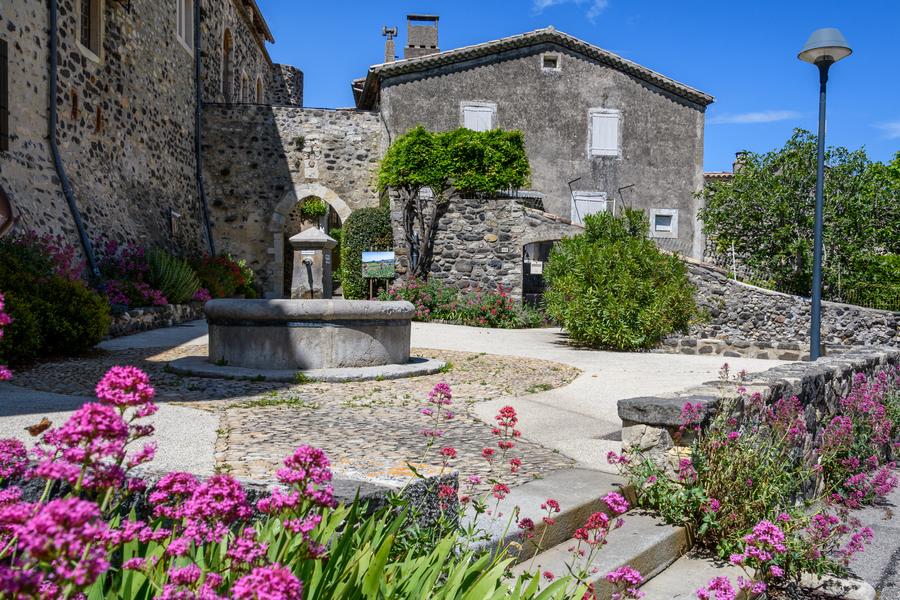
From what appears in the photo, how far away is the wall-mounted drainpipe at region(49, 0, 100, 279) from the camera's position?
10367 millimetres

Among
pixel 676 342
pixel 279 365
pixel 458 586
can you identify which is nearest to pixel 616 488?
pixel 458 586

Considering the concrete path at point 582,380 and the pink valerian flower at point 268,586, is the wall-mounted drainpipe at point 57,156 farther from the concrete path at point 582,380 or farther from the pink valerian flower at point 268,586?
the pink valerian flower at point 268,586

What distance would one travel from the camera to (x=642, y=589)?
9.87 ft

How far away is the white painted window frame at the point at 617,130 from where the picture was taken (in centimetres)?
1966

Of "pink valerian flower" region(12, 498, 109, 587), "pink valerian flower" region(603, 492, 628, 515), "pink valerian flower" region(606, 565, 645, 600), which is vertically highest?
"pink valerian flower" region(12, 498, 109, 587)

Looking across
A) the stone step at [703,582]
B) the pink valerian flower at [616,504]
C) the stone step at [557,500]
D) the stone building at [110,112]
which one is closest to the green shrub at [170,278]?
the stone building at [110,112]

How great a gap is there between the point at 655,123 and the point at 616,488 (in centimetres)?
1828

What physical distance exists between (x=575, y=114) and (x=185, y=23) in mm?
10170

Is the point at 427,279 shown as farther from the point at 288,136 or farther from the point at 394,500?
the point at 394,500

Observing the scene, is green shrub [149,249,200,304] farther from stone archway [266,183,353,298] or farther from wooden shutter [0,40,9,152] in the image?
stone archway [266,183,353,298]

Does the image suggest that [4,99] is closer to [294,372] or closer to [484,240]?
[294,372]

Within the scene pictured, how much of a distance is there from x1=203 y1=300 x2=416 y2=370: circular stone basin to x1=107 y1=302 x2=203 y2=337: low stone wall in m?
3.13

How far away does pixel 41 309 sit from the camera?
23.1 feet

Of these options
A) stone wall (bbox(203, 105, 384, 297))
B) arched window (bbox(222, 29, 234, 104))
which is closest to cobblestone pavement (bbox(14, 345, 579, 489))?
stone wall (bbox(203, 105, 384, 297))
